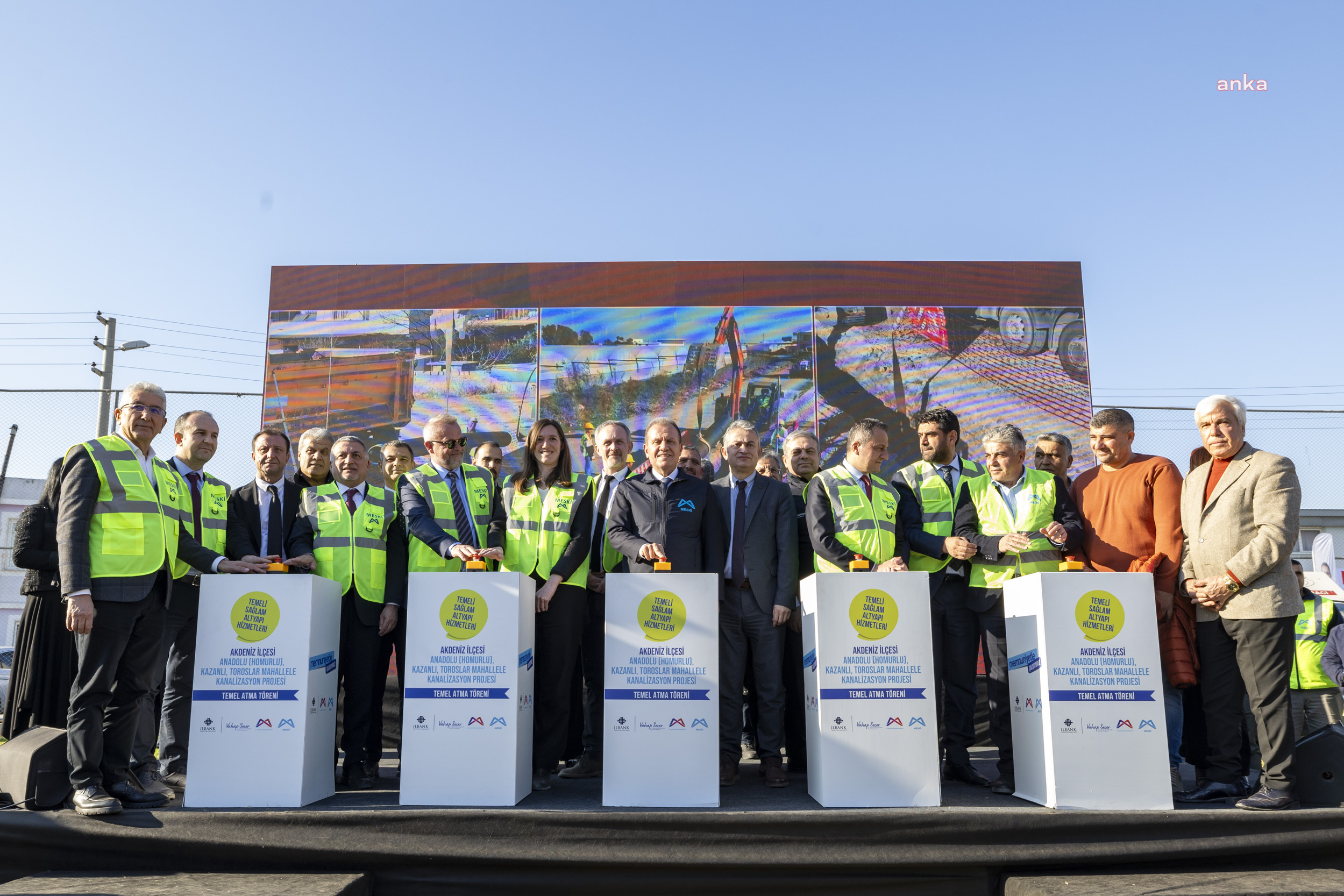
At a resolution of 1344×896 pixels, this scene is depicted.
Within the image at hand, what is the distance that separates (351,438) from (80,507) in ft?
4.10

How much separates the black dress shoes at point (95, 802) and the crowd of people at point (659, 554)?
13cm

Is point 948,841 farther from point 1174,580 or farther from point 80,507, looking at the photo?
point 80,507

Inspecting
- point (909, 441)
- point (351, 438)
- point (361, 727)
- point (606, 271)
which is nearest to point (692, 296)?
point (606, 271)

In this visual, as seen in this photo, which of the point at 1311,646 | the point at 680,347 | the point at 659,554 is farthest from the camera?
the point at 680,347

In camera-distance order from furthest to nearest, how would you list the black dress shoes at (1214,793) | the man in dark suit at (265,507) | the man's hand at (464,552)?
the man in dark suit at (265,507) < the man's hand at (464,552) < the black dress shoes at (1214,793)

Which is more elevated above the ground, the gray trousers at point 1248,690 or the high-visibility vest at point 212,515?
the high-visibility vest at point 212,515

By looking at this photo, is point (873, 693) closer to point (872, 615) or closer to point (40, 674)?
point (872, 615)

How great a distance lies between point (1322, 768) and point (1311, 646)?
2.76 m

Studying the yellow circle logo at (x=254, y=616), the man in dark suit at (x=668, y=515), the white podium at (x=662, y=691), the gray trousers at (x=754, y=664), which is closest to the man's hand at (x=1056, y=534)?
the gray trousers at (x=754, y=664)

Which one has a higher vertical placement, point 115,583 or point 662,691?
point 115,583

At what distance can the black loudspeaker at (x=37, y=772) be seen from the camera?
3379 millimetres

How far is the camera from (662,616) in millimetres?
3578

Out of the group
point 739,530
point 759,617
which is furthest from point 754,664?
point 739,530

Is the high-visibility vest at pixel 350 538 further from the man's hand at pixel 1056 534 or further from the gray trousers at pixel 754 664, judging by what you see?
the man's hand at pixel 1056 534
